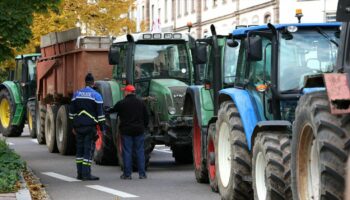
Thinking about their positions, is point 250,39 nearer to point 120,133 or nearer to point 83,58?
point 120,133

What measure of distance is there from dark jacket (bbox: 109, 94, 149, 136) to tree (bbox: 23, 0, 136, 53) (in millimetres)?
22825

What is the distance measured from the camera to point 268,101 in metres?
11.3

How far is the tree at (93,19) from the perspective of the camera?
3928 cm

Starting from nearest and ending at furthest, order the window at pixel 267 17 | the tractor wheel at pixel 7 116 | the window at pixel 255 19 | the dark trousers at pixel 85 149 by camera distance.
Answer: the dark trousers at pixel 85 149, the tractor wheel at pixel 7 116, the window at pixel 267 17, the window at pixel 255 19

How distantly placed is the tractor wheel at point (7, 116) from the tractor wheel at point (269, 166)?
2177 cm

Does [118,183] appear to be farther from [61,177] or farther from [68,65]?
[68,65]

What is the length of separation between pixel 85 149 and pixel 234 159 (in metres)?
4.93

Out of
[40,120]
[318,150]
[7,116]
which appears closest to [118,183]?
[318,150]

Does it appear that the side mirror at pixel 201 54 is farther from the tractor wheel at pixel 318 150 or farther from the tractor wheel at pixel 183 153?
the tractor wheel at pixel 318 150


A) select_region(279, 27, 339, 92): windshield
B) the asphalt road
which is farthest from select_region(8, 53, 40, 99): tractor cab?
select_region(279, 27, 339, 92): windshield

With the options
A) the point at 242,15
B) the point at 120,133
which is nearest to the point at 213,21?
the point at 242,15

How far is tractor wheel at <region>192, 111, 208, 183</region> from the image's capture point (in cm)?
1470

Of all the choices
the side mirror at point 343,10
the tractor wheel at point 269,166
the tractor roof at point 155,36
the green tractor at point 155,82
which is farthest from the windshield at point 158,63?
the side mirror at point 343,10

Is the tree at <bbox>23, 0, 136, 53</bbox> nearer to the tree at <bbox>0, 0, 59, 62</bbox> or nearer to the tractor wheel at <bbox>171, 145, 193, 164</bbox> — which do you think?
the tractor wheel at <bbox>171, 145, 193, 164</bbox>
